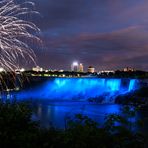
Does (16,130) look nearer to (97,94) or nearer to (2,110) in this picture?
(2,110)

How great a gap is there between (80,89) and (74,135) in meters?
62.2

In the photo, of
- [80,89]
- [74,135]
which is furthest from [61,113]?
[80,89]

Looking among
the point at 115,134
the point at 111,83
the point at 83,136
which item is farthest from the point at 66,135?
the point at 111,83

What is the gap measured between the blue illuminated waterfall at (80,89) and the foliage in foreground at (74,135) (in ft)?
159

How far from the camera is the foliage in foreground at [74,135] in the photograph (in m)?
5.74

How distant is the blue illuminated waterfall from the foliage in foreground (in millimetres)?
48342

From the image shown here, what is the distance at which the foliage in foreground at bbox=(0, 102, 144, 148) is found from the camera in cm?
574

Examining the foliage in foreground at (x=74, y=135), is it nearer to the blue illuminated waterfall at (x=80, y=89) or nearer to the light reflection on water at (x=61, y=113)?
the light reflection on water at (x=61, y=113)

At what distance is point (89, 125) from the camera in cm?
610

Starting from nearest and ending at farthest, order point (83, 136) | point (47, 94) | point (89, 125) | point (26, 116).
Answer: point (83, 136) → point (89, 125) → point (26, 116) → point (47, 94)

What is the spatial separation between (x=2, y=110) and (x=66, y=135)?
5.04 ft

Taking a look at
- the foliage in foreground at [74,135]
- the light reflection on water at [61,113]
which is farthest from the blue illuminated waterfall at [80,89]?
the foliage in foreground at [74,135]

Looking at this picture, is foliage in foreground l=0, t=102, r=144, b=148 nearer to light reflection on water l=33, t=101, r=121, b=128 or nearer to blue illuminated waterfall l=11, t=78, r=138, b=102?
light reflection on water l=33, t=101, r=121, b=128

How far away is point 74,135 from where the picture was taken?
228 inches
